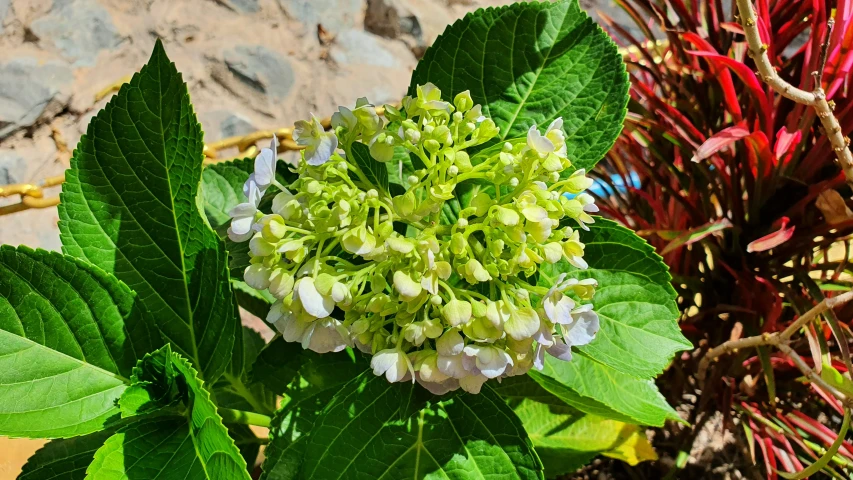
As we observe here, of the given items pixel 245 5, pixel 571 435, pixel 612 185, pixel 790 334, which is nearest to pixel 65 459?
pixel 571 435

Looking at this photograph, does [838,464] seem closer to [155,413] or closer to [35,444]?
[155,413]

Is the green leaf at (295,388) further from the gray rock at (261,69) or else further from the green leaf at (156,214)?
the gray rock at (261,69)

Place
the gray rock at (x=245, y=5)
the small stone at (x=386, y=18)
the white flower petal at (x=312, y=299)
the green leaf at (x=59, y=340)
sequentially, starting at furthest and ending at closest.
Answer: the small stone at (x=386, y=18) → the gray rock at (x=245, y=5) → the green leaf at (x=59, y=340) → the white flower petal at (x=312, y=299)

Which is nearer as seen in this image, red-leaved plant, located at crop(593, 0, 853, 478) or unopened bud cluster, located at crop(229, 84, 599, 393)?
unopened bud cluster, located at crop(229, 84, 599, 393)

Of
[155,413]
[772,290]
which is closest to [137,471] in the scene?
[155,413]

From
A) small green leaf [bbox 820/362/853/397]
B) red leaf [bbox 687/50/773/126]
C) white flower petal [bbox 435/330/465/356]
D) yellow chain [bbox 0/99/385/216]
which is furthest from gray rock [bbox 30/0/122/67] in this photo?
small green leaf [bbox 820/362/853/397]

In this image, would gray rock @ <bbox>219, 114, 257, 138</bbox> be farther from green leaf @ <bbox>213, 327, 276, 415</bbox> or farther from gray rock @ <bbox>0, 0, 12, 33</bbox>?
green leaf @ <bbox>213, 327, 276, 415</bbox>

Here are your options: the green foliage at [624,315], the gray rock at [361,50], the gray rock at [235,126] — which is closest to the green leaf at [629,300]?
the green foliage at [624,315]
